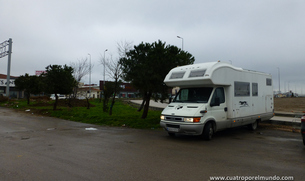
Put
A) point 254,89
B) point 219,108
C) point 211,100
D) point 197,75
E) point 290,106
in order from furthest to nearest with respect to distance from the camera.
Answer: point 290,106, point 254,89, point 219,108, point 197,75, point 211,100

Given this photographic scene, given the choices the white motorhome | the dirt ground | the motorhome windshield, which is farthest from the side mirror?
the dirt ground

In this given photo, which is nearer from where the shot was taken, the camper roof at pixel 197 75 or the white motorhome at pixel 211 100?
the white motorhome at pixel 211 100

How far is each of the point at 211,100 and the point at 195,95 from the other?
780mm

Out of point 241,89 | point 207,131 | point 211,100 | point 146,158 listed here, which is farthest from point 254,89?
point 146,158

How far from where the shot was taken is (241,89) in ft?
32.4

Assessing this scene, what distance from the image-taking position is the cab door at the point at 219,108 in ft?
28.1

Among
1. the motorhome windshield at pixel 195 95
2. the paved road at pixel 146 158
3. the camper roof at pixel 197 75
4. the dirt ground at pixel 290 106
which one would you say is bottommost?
the paved road at pixel 146 158

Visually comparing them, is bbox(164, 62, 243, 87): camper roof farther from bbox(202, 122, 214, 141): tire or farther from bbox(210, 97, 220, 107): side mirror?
bbox(202, 122, 214, 141): tire

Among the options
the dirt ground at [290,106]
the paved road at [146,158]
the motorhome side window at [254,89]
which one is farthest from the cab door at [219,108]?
the dirt ground at [290,106]

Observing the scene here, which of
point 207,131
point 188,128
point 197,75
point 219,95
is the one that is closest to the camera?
point 188,128

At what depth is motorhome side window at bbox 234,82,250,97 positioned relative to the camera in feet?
31.5

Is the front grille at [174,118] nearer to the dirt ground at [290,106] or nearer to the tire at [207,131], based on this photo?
the tire at [207,131]

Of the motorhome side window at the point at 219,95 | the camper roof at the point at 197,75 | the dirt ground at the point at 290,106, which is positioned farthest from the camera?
the dirt ground at the point at 290,106

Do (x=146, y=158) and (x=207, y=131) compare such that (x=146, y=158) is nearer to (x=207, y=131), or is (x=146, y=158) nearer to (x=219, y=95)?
(x=207, y=131)
